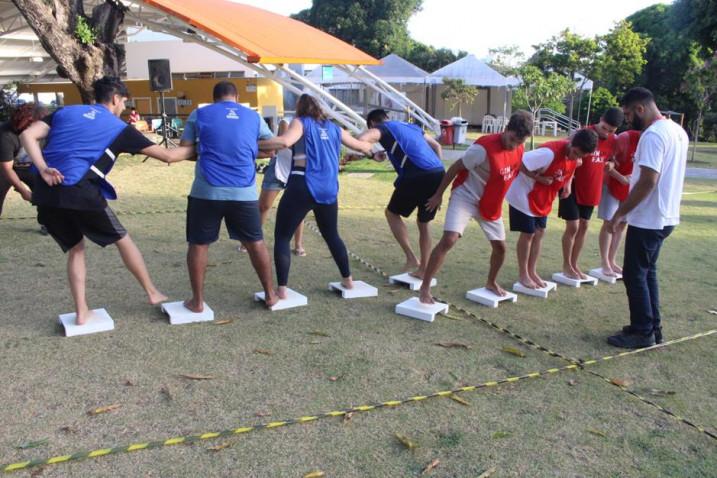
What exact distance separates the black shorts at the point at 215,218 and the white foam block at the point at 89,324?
818mm

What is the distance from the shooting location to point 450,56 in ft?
137

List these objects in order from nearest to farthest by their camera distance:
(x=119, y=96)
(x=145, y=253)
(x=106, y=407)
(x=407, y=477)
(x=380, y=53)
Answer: (x=407, y=477)
(x=106, y=407)
(x=119, y=96)
(x=145, y=253)
(x=380, y=53)

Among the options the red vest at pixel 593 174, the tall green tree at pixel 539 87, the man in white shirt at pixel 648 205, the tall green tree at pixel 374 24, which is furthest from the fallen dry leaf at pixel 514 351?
the tall green tree at pixel 374 24

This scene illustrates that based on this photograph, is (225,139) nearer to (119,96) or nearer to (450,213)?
(119,96)

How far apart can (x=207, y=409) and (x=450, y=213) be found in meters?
2.49

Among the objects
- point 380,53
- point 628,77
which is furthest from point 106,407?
point 380,53

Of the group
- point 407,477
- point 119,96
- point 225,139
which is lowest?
point 407,477

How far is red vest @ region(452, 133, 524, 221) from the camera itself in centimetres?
465

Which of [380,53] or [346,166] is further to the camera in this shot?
[380,53]

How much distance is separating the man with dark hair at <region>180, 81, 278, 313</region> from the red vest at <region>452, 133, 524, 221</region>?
67.0 inches

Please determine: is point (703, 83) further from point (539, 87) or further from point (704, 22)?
point (539, 87)

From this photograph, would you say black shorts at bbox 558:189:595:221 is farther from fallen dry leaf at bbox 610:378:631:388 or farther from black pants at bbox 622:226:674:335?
fallen dry leaf at bbox 610:378:631:388

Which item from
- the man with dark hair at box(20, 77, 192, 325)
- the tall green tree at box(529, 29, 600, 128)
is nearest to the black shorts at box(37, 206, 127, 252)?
the man with dark hair at box(20, 77, 192, 325)

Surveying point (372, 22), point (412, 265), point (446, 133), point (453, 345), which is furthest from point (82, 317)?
point (372, 22)
